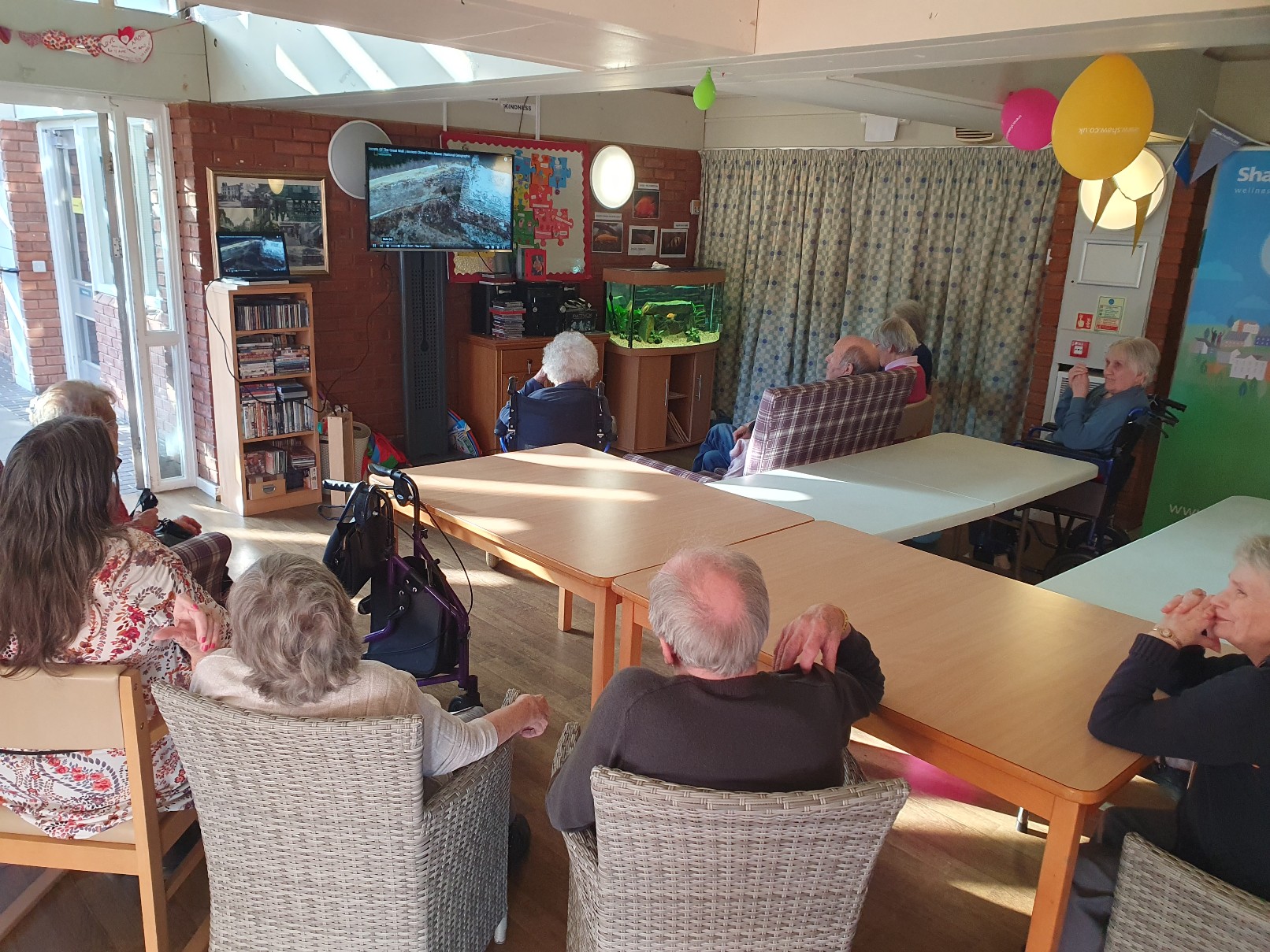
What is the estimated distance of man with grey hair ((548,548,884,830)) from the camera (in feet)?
4.76

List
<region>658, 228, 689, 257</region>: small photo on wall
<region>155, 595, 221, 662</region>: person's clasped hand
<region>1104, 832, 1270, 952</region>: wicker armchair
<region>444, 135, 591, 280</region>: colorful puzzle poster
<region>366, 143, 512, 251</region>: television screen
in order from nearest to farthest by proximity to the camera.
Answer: <region>1104, 832, 1270, 952</region>: wicker armchair < <region>155, 595, 221, 662</region>: person's clasped hand < <region>366, 143, 512, 251</region>: television screen < <region>444, 135, 591, 280</region>: colorful puzzle poster < <region>658, 228, 689, 257</region>: small photo on wall

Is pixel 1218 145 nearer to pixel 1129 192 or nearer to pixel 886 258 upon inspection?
pixel 1129 192

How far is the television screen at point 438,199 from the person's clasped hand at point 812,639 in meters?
4.49

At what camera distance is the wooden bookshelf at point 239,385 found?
4.94 metres

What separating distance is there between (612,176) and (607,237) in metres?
0.47

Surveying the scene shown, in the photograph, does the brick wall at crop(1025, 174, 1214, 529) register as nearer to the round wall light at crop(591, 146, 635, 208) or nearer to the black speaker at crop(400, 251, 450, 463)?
the round wall light at crop(591, 146, 635, 208)

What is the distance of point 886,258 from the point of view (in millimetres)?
6371

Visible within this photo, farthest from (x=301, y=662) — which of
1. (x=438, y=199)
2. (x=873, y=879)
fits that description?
(x=438, y=199)

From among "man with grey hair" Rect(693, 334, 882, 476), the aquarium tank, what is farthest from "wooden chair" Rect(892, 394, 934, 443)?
the aquarium tank

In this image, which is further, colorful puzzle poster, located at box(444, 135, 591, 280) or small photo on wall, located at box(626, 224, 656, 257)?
small photo on wall, located at box(626, 224, 656, 257)

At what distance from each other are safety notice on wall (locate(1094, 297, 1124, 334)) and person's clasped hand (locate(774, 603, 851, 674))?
4278 mm

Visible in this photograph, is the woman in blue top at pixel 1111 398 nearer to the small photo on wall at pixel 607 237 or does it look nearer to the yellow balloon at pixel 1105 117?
the yellow balloon at pixel 1105 117

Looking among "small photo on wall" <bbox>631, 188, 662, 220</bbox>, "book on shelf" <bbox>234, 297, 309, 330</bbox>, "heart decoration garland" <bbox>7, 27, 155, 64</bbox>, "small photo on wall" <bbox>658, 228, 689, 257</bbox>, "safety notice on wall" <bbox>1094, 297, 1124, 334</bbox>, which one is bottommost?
"book on shelf" <bbox>234, 297, 309, 330</bbox>

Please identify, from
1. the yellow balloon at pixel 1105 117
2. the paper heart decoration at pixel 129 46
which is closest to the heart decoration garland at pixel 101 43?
the paper heart decoration at pixel 129 46
